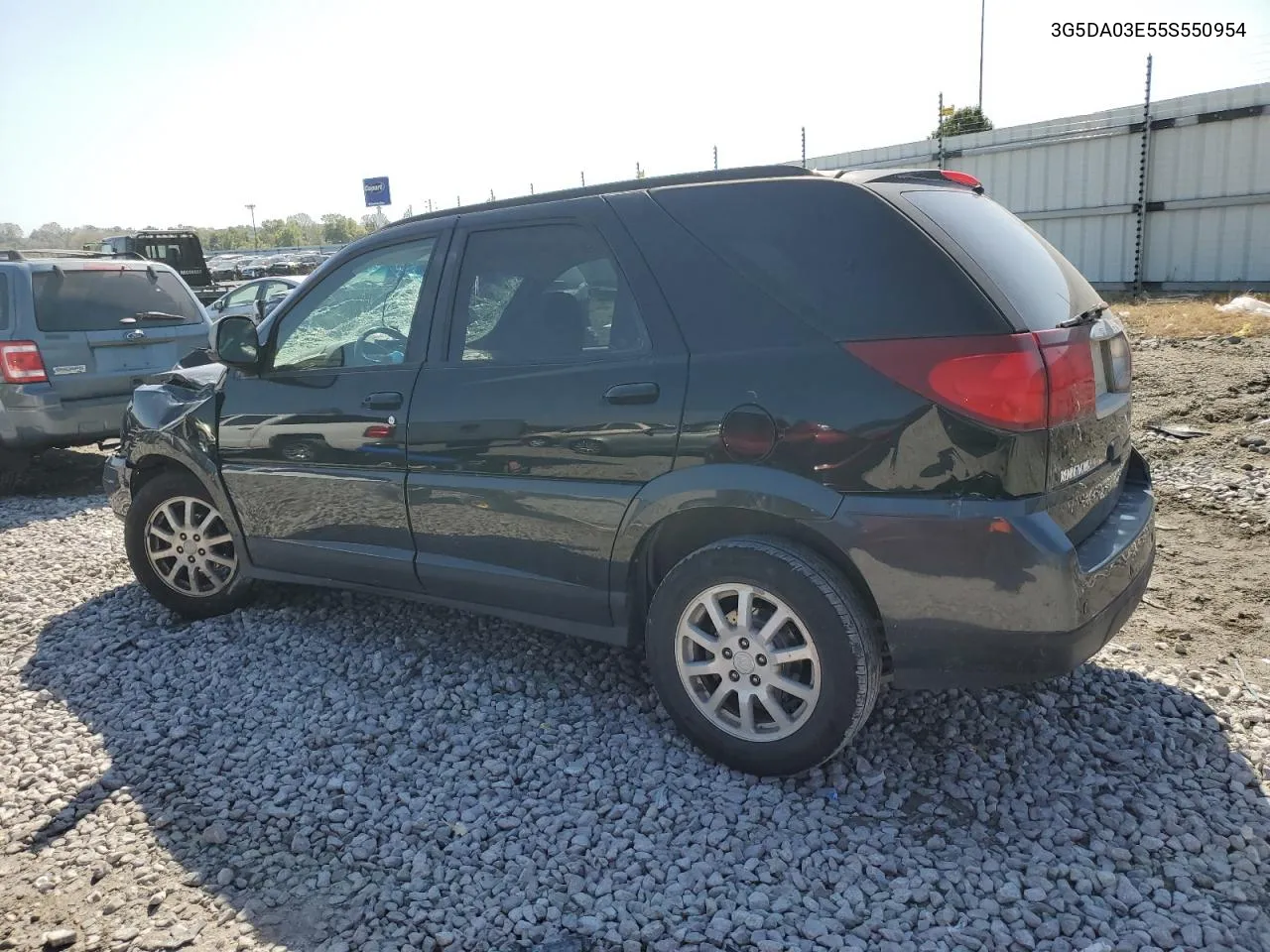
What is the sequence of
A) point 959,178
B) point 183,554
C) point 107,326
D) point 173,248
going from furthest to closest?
1. point 173,248
2. point 107,326
3. point 183,554
4. point 959,178

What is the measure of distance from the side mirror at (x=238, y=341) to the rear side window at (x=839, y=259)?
2.19 metres

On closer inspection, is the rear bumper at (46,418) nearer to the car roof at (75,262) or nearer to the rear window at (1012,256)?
the car roof at (75,262)

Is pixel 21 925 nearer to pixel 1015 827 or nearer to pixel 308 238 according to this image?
pixel 1015 827

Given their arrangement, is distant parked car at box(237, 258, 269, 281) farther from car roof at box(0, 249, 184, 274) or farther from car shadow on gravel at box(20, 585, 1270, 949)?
car shadow on gravel at box(20, 585, 1270, 949)

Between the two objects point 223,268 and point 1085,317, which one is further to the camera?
point 223,268

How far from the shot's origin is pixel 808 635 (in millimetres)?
2865

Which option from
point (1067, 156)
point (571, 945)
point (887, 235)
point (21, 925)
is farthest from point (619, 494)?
point (1067, 156)

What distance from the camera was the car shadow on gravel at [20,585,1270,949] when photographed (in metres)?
2.49

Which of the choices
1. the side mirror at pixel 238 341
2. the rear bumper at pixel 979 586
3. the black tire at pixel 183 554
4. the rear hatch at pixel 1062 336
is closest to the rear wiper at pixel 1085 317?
the rear hatch at pixel 1062 336

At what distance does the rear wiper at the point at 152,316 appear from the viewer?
7849mm

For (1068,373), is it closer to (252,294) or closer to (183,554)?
(183,554)

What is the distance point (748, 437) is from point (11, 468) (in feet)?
25.5

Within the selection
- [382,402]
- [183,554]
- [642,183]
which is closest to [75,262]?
[183,554]

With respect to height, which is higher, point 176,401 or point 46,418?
point 176,401
